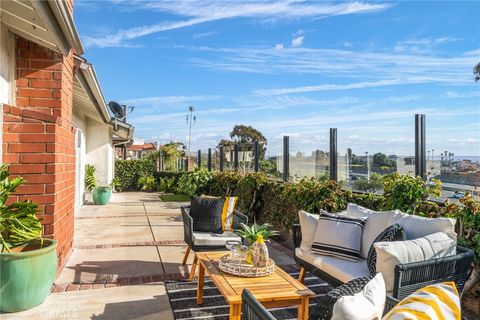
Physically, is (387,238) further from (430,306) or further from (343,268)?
(430,306)

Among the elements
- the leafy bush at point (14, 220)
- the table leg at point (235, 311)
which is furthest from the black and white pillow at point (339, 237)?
the leafy bush at point (14, 220)

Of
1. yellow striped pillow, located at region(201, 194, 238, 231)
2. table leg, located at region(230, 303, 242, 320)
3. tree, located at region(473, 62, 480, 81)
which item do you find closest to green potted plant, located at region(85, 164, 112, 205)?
yellow striped pillow, located at region(201, 194, 238, 231)

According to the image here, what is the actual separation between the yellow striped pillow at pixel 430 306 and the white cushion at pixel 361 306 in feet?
0.30

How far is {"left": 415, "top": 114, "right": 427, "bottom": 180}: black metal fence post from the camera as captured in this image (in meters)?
4.34

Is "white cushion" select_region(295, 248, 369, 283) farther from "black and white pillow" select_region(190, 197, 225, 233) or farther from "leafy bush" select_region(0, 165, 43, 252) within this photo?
"leafy bush" select_region(0, 165, 43, 252)

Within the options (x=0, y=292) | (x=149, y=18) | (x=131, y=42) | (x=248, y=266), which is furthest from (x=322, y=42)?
(x=0, y=292)

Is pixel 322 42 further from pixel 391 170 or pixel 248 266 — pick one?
pixel 248 266

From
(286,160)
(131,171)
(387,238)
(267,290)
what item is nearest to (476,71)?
(286,160)

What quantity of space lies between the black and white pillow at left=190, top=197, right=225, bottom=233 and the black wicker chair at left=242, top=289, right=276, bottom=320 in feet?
9.98

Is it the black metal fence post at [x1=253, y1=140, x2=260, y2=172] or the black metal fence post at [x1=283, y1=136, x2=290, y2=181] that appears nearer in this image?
the black metal fence post at [x1=283, y1=136, x2=290, y2=181]

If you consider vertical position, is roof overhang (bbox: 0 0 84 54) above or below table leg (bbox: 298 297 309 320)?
above

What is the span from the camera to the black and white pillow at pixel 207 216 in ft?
16.6

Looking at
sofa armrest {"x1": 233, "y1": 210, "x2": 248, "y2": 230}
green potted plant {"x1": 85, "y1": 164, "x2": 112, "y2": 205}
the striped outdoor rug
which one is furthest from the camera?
green potted plant {"x1": 85, "y1": 164, "x2": 112, "y2": 205}

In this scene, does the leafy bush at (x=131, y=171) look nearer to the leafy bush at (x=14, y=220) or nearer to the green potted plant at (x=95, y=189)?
the green potted plant at (x=95, y=189)
